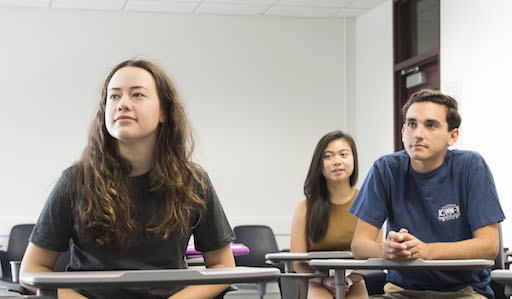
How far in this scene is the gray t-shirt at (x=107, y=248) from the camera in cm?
189

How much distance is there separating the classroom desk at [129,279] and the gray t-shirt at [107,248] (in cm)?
28

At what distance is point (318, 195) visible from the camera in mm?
3885

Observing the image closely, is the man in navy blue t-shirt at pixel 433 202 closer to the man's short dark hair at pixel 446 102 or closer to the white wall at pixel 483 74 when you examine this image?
the man's short dark hair at pixel 446 102

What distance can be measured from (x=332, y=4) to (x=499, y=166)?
8.87ft

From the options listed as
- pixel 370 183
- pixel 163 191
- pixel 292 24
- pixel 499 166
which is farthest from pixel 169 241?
pixel 292 24

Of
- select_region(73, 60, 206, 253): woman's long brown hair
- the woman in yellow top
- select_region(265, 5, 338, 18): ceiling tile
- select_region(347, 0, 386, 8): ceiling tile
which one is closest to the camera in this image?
select_region(73, 60, 206, 253): woman's long brown hair

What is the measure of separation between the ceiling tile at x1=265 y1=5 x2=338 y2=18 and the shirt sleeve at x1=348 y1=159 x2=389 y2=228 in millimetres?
4504

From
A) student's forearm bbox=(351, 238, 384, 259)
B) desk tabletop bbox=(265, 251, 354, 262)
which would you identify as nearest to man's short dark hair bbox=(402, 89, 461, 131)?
student's forearm bbox=(351, 238, 384, 259)

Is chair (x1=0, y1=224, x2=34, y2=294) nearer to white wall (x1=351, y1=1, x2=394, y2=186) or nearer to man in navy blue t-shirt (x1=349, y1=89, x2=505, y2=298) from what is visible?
white wall (x1=351, y1=1, x2=394, y2=186)

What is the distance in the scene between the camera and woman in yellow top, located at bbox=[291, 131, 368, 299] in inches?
142

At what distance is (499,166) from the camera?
4926 millimetres

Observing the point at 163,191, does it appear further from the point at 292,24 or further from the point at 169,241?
the point at 292,24

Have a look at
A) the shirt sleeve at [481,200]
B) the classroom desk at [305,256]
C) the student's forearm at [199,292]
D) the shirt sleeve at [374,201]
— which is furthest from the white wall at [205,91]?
the student's forearm at [199,292]

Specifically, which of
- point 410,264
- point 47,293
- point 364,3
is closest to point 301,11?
point 364,3
